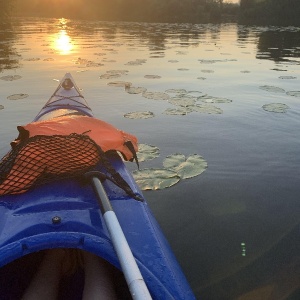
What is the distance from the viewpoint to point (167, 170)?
159 inches

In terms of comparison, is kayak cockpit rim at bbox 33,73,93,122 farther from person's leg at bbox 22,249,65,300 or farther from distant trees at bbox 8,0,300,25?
distant trees at bbox 8,0,300,25

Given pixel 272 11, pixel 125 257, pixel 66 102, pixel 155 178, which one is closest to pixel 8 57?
pixel 66 102

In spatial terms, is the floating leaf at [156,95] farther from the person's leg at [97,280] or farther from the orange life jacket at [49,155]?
the person's leg at [97,280]

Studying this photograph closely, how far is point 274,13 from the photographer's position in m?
40.6

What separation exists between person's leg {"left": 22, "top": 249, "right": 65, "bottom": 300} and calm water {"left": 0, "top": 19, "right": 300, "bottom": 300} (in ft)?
3.77

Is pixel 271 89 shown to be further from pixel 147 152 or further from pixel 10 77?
pixel 10 77

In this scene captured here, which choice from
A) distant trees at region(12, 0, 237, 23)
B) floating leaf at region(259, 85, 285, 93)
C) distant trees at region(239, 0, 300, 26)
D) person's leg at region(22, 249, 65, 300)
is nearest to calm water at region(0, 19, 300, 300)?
floating leaf at region(259, 85, 285, 93)

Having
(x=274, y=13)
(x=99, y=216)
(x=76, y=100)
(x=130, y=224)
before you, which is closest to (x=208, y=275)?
(x=130, y=224)

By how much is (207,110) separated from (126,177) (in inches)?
161

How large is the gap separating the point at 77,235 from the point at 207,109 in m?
5.16

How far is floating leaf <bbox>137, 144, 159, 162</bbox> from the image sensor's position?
4477 mm

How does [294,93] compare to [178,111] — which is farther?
[294,93]

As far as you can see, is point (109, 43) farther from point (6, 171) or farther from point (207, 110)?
point (6, 171)

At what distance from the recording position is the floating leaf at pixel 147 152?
4.48 meters
